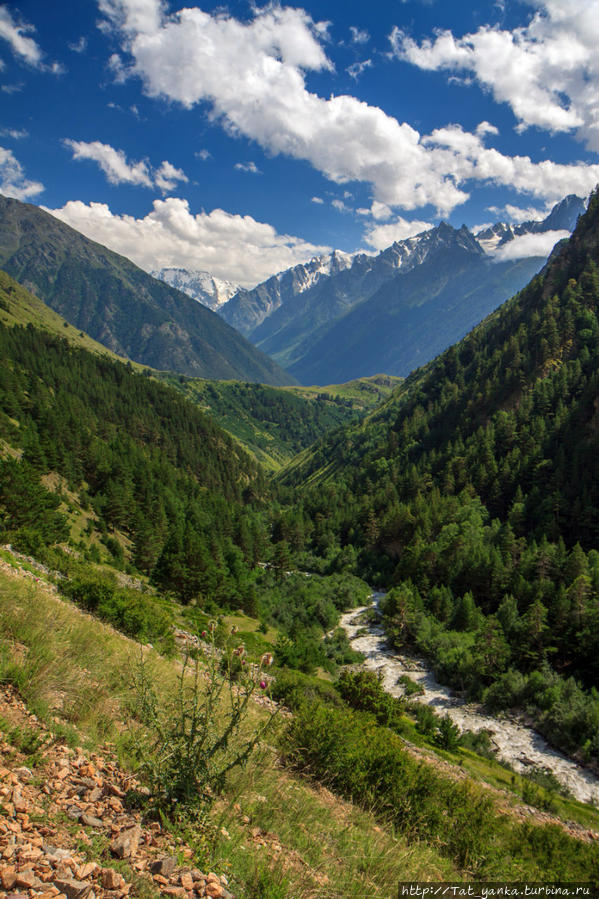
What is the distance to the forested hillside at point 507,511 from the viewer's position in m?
51.9

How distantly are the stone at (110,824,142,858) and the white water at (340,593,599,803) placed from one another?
43.3 metres

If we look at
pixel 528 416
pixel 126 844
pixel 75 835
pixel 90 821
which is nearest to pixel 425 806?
pixel 126 844

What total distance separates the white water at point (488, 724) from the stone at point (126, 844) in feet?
142

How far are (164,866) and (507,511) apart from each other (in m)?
111

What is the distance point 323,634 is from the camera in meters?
68.8

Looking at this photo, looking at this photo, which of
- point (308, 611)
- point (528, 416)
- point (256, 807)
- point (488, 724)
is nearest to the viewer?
point (256, 807)

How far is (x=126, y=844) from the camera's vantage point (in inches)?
211

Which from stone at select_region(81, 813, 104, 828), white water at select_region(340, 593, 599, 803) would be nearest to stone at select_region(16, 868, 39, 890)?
stone at select_region(81, 813, 104, 828)

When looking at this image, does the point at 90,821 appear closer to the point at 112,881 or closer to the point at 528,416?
the point at 112,881

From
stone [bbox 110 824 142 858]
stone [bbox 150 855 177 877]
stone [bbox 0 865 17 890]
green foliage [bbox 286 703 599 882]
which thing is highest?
stone [bbox 0 865 17 890]

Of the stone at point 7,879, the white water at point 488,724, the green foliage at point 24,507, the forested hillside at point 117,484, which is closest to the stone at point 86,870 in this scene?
the stone at point 7,879

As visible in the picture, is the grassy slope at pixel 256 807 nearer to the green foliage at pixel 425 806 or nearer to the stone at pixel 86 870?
the green foliage at pixel 425 806

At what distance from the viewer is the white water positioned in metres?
36.2

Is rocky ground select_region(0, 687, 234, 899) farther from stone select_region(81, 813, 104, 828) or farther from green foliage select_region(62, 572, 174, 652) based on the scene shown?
green foliage select_region(62, 572, 174, 652)
